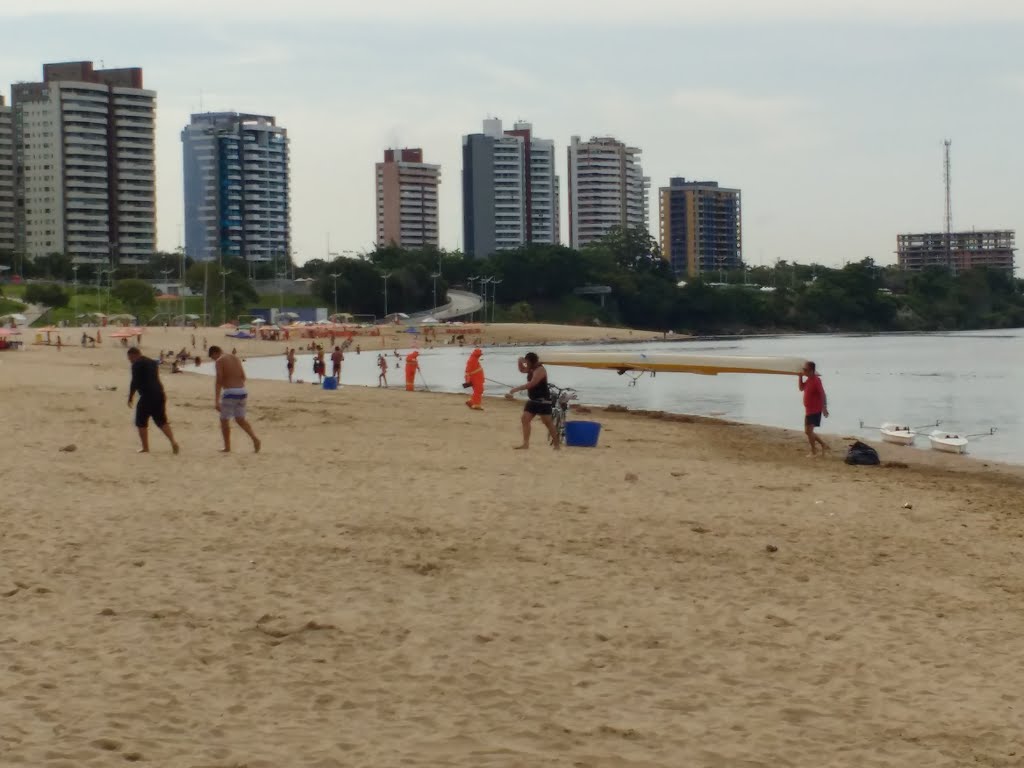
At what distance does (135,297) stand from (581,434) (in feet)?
308

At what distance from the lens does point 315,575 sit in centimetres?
825

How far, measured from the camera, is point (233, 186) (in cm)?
17562

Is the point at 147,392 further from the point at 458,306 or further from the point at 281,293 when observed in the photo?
the point at 458,306

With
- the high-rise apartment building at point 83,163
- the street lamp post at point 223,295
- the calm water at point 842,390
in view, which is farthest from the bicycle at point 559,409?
the high-rise apartment building at point 83,163

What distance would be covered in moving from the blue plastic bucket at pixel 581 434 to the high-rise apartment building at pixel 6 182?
136679mm

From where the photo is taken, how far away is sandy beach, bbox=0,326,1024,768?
5422 mm

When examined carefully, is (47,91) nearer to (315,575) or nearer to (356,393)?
(356,393)

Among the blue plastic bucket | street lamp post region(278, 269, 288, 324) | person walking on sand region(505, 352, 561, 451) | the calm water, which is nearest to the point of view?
person walking on sand region(505, 352, 561, 451)

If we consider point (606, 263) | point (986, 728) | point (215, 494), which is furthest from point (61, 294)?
point (986, 728)

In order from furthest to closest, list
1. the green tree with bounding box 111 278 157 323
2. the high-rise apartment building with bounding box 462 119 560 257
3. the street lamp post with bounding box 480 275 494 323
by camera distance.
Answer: the high-rise apartment building with bounding box 462 119 560 257 → the street lamp post with bounding box 480 275 494 323 → the green tree with bounding box 111 278 157 323

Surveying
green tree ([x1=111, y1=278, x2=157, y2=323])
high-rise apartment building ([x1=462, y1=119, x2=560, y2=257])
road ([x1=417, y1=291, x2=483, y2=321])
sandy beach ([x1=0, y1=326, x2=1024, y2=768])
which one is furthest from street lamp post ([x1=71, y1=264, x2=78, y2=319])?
sandy beach ([x1=0, y1=326, x2=1024, y2=768])

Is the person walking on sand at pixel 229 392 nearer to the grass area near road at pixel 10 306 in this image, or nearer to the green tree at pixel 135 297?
the grass area near road at pixel 10 306

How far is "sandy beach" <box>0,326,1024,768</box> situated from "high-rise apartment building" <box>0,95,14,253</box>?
460ft

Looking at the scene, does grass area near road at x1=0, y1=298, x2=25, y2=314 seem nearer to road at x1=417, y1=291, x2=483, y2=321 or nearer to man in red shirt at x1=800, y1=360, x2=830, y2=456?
road at x1=417, y1=291, x2=483, y2=321
